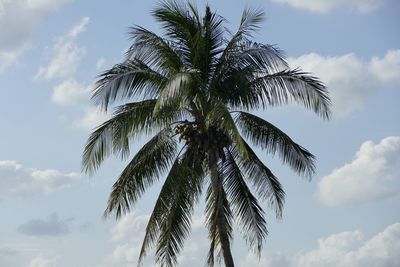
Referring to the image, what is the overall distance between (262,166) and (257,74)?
2.79m

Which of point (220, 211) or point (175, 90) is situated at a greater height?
point (175, 90)

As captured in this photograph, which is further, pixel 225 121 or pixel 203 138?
pixel 203 138

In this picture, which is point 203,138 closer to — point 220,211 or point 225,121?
point 220,211

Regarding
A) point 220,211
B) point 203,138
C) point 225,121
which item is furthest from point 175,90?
point 220,211

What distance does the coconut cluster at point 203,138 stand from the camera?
67.4ft

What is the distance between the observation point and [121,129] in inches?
816

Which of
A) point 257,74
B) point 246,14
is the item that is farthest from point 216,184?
point 246,14

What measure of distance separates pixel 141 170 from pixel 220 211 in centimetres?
270

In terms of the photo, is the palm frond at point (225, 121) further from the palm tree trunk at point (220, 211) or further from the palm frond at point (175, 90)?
the palm tree trunk at point (220, 211)

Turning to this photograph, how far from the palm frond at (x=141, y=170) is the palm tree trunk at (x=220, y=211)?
1.42 metres

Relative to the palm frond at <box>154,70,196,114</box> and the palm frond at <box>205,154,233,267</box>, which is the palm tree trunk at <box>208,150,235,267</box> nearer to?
the palm frond at <box>205,154,233,267</box>

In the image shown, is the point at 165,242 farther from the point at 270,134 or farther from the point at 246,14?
the point at 246,14

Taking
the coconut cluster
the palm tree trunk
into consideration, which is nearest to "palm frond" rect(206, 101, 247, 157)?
the coconut cluster

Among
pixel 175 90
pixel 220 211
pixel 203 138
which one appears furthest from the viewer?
pixel 203 138
